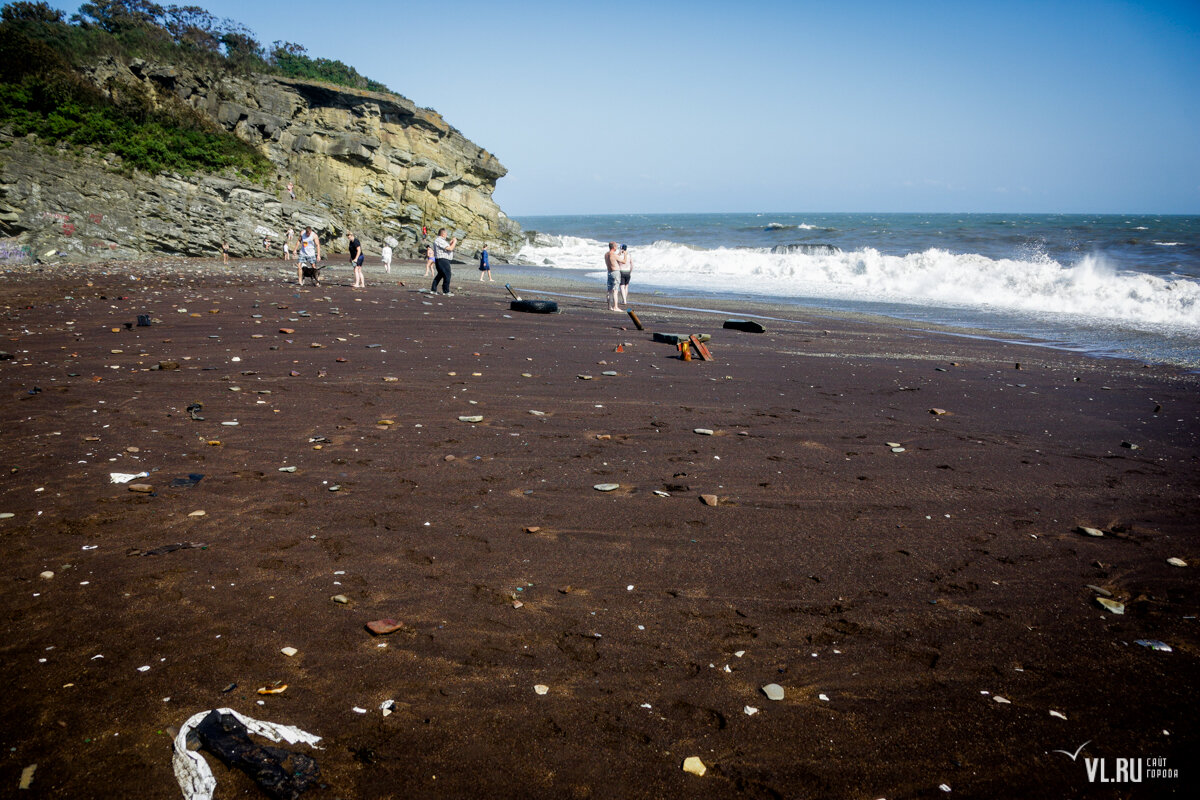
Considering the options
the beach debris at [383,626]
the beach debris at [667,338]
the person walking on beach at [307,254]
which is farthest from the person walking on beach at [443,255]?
the beach debris at [383,626]

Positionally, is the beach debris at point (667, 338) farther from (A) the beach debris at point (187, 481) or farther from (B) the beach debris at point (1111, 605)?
(B) the beach debris at point (1111, 605)

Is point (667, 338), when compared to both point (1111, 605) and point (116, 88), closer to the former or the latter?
point (1111, 605)

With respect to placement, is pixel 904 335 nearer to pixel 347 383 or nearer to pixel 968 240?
pixel 347 383

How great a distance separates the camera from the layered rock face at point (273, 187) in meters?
23.3

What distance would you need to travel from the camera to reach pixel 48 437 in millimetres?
6023

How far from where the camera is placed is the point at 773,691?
3.31 metres

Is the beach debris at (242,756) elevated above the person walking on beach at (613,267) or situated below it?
below

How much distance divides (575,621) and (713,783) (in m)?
1.26

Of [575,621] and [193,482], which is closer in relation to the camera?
[575,621]

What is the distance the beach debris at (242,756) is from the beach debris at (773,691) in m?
1.99

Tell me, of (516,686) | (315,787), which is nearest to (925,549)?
(516,686)

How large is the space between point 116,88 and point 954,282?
35763 mm

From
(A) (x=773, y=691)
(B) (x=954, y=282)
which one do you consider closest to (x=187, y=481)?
(A) (x=773, y=691)
